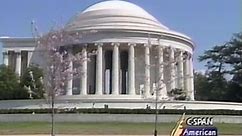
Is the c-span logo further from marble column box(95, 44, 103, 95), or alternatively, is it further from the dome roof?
marble column box(95, 44, 103, 95)

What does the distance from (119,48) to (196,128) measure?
78067 mm

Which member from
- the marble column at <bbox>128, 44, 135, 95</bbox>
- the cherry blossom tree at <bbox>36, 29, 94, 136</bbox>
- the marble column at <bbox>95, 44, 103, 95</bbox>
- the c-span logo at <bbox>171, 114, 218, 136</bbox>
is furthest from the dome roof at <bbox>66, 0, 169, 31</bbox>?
the c-span logo at <bbox>171, 114, 218, 136</bbox>

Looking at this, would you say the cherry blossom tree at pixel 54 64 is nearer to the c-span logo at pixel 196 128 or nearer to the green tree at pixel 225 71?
the c-span logo at pixel 196 128

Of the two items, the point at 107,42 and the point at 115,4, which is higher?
the point at 115,4

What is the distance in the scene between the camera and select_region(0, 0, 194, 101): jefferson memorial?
91625 mm

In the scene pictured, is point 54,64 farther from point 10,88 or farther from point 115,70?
point 115,70

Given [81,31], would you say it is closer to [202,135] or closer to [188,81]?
[188,81]

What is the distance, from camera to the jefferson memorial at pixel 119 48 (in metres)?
91.6

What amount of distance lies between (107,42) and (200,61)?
79.2 ft

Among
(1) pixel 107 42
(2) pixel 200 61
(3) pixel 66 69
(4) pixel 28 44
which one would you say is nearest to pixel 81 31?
(1) pixel 107 42

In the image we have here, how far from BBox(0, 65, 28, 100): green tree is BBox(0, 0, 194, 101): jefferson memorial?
810 cm

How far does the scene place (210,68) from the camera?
10544 centimetres

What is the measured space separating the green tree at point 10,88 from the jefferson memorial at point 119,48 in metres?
8.10

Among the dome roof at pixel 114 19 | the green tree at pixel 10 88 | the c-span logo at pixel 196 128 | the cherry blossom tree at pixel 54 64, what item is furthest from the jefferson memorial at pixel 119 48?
the c-span logo at pixel 196 128
